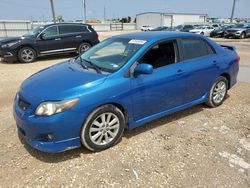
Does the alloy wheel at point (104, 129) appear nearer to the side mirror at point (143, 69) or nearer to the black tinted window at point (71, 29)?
the side mirror at point (143, 69)

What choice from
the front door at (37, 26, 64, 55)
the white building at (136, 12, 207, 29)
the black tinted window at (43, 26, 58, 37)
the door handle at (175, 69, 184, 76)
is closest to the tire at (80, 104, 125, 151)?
the door handle at (175, 69, 184, 76)

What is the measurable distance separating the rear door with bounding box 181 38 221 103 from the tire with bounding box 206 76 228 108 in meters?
0.19

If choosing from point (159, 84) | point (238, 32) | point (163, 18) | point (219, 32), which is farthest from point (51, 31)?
point (163, 18)

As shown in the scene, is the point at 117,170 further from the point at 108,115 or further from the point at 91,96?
the point at 91,96

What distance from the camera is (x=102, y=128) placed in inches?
128

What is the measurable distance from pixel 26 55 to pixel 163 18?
6808cm

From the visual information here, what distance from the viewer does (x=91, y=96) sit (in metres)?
2.99

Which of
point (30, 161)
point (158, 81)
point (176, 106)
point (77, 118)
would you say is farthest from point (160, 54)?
→ point (30, 161)

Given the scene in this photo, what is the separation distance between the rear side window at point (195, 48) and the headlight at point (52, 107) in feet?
7.36

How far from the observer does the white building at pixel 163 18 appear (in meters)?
73.2

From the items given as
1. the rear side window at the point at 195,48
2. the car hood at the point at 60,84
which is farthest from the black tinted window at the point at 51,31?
the rear side window at the point at 195,48

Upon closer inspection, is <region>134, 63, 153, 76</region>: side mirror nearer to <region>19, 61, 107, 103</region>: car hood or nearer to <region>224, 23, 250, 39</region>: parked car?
<region>19, 61, 107, 103</region>: car hood

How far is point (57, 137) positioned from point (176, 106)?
209 centimetres

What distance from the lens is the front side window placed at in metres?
3.65
